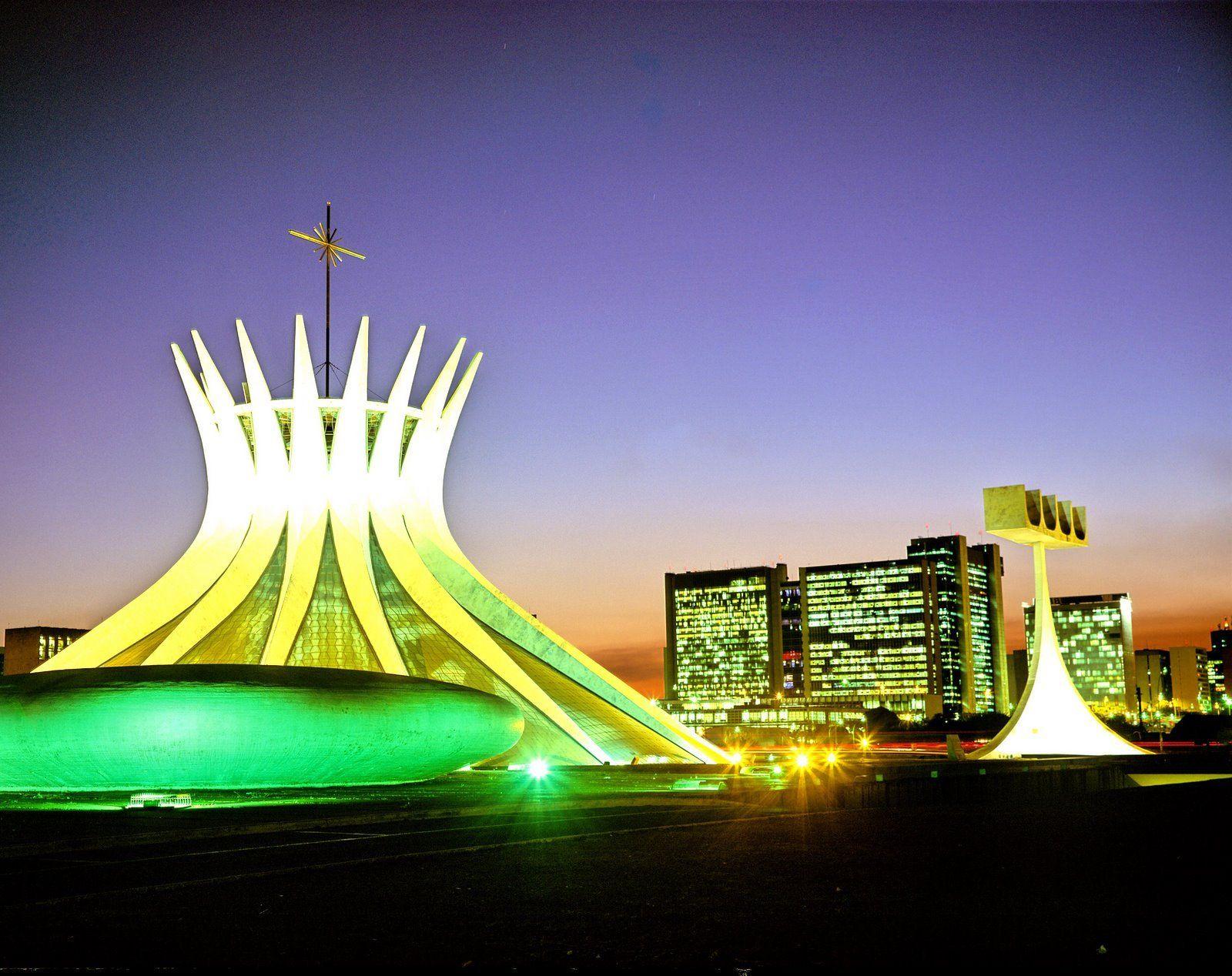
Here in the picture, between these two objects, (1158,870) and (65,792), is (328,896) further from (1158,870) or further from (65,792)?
(65,792)

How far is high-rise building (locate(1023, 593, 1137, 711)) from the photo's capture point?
17812 cm

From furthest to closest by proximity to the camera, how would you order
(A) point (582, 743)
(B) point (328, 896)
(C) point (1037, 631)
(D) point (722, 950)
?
(C) point (1037, 631)
(A) point (582, 743)
(B) point (328, 896)
(D) point (722, 950)

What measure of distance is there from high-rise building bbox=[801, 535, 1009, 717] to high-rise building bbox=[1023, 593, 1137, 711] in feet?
84.3

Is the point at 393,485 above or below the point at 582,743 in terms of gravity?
above

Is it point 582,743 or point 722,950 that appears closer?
point 722,950

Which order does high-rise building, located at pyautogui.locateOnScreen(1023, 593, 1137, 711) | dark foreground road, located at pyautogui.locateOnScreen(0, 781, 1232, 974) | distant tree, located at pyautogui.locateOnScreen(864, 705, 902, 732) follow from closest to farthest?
dark foreground road, located at pyautogui.locateOnScreen(0, 781, 1232, 974)
distant tree, located at pyautogui.locateOnScreen(864, 705, 902, 732)
high-rise building, located at pyautogui.locateOnScreen(1023, 593, 1137, 711)

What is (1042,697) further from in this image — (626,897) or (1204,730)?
(626,897)

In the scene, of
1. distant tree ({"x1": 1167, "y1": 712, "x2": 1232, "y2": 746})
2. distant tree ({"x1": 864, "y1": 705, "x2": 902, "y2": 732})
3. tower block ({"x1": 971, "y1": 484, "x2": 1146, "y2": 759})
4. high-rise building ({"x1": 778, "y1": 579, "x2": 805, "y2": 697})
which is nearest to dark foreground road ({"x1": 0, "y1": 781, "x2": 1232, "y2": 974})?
tower block ({"x1": 971, "y1": 484, "x2": 1146, "y2": 759})

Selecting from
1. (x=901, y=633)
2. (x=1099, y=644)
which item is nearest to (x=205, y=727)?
(x=901, y=633)

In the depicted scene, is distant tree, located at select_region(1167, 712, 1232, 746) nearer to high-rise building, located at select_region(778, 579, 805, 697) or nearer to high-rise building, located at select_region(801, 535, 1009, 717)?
high-rise building, located at select_region(801, 535, 1009, 717)

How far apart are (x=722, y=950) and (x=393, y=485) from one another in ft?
71.2

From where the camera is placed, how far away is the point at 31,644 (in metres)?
111

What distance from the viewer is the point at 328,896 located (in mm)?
7812

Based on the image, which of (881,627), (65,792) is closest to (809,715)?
(881,627)
